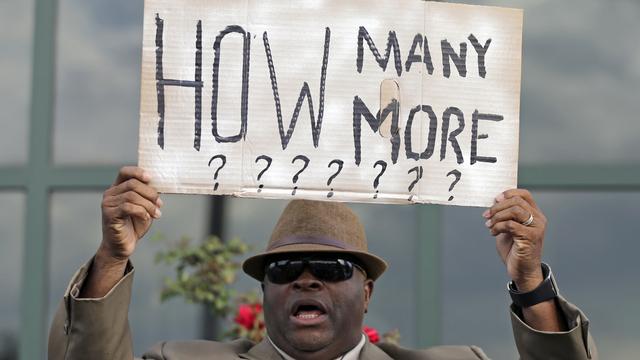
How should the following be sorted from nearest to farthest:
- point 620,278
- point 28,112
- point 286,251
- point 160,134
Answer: point 160,134, point 286,251, point 620,278, point 28,112

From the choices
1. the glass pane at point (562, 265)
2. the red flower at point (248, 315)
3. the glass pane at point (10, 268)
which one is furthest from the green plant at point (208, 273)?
the glass pane at point (562, 265)

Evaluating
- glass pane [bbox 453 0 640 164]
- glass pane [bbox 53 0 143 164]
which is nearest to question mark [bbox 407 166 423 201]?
glass pane [bbox 453 0 640 164]

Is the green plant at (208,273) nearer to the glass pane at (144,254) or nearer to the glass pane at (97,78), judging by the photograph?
the glass pane at (144,254)

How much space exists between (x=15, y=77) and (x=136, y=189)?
322 centimetres

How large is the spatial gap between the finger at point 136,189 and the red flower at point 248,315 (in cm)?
192

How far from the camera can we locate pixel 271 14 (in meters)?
4.15

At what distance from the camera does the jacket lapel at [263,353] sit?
4.68m

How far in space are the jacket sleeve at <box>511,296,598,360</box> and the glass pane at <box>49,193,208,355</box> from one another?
273cm

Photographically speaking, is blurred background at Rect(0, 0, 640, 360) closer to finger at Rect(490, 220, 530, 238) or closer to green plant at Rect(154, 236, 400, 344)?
green plant at Rect(154, 236, 400, 344)

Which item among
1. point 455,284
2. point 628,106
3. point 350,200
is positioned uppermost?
point 628,106

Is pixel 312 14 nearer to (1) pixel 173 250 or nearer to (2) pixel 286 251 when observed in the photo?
(2) pixel 286 251

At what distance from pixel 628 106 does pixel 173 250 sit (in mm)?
2312

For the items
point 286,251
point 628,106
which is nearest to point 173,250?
point 286,251

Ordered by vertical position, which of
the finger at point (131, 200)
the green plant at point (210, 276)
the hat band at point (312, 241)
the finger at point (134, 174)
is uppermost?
the finger at point (134, 174)
